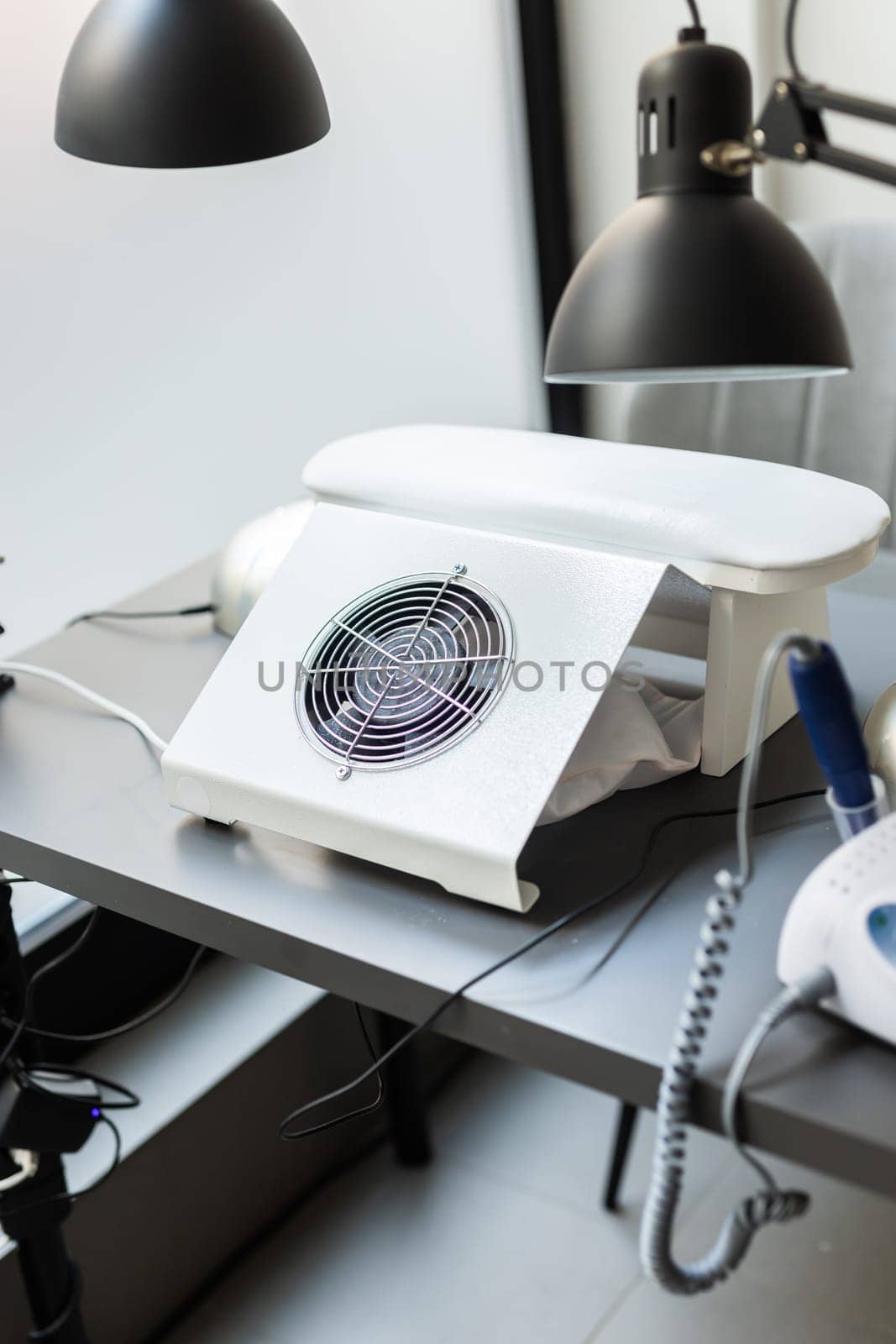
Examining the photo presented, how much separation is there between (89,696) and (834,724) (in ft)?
2.29

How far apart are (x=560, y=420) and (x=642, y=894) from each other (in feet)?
5.60

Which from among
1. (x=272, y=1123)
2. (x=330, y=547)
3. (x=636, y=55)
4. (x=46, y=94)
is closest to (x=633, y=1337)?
(x=272, y=1123)

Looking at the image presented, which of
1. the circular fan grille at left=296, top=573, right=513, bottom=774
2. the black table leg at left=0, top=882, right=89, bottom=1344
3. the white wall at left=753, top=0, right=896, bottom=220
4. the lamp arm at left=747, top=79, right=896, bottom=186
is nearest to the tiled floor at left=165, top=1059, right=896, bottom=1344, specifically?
the black table leg at left=0, top=882, right=89, bottom=1344

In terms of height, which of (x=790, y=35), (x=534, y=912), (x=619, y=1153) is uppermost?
(x=790, y=35)

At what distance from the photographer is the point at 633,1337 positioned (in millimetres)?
1447

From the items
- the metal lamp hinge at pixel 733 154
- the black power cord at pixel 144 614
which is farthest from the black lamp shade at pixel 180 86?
the black power cord at pixel 144 614

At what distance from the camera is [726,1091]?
0.68m

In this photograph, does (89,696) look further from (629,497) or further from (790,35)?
(790,35)

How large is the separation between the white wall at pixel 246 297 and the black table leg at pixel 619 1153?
0.77 metres

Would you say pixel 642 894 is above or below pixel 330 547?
below

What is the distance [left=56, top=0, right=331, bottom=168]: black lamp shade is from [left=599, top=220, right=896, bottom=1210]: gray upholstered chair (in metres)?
0.74

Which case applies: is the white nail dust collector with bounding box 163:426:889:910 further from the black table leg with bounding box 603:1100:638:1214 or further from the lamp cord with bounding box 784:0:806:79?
the black table leg with bounding box 603:1100:638:1214

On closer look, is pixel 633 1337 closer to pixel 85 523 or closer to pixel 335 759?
pixel 335 759

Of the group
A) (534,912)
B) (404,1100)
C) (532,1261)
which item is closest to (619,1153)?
(532,1261)
